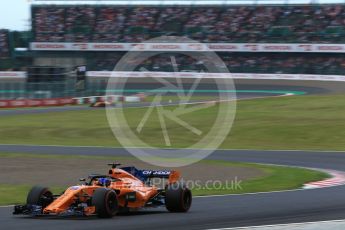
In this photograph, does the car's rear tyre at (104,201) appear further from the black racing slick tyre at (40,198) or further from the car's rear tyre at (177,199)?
the car's rear tyre at (177,199)

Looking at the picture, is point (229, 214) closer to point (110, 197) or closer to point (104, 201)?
point (110, 197)

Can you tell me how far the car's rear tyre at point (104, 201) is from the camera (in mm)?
11148

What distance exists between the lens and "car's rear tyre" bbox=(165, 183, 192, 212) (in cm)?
1240

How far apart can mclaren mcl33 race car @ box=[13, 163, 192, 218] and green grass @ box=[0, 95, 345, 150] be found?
1657 centimetres

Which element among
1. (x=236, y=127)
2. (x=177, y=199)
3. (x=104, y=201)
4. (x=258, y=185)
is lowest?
(x=258, y=185)

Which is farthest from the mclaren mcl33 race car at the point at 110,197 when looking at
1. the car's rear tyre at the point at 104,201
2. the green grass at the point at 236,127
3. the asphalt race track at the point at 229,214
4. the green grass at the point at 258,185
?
the green grass at the point at 236,127

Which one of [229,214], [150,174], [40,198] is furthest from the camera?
[150,174]

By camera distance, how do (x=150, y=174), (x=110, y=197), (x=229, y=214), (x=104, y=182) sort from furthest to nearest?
(x=150, y=174)
(x=229, y=214)
(x=104, y=182)
(x=110, y=197)

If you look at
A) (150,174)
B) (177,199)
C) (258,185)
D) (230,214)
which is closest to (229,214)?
(230,214)

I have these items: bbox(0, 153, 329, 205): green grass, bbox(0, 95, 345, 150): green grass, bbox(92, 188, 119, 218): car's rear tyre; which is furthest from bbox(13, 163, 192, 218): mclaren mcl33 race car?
bbox(0, 95, 345, 150): green grass

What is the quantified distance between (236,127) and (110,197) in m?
23.2

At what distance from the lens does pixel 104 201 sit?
1118 cm

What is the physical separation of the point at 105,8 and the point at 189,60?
13154 millimetres

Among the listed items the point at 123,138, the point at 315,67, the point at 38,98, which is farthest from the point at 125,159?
the point at 315,67
